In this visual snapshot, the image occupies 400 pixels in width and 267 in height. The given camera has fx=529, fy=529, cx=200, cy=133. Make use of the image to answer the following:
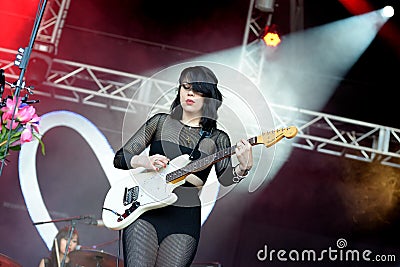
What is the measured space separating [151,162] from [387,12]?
505 centimetres

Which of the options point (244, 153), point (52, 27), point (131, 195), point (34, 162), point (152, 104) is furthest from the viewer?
point (52, 27)

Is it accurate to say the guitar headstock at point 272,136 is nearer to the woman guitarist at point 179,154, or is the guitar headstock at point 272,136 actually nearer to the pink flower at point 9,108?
the woman guitarist at point 179,154

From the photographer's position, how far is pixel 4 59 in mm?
5828

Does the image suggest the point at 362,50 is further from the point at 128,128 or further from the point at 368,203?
the point at 128,128

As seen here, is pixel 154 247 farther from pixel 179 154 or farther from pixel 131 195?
pixel 179 154

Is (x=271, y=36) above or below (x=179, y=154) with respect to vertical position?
above

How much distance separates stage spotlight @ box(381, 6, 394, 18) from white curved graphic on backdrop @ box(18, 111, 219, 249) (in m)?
3.07

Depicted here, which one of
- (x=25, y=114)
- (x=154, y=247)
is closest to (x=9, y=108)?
(x=25, y=114)

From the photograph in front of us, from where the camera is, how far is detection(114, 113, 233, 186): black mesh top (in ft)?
7.04

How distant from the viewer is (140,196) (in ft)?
6.80

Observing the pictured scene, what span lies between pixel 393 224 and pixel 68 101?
12.6 feet

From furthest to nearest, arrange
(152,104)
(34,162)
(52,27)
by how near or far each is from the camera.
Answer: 1. (52,27)
2. (34,162)
3. (152,104)

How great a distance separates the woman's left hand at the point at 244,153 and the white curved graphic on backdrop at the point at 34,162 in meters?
3.54

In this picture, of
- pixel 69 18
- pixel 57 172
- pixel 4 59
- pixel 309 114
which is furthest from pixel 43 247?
pixel 309 114
